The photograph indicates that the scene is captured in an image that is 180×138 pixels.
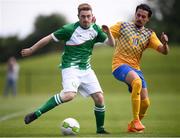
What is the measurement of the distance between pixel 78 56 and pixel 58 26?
5058cm

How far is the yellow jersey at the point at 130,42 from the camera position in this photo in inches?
448

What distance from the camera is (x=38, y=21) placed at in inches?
2680

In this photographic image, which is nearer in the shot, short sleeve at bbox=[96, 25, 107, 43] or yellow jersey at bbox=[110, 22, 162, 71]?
short sleeve at bbox=[96, 25, 107, 43]

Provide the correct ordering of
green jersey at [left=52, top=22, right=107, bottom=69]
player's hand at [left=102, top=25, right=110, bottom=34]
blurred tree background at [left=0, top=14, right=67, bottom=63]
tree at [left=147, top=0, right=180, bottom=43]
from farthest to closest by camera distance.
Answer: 1. tree at [left=147, top=0, right=180, bottom=43]
2. blurred tree background at [left=0, top=14, right=67, bottom=63]
3. green jersey at [left=52, top=22, right=107, bottom=69]
4. player's hand at [left=102, top=25, right=110, bottom=34]

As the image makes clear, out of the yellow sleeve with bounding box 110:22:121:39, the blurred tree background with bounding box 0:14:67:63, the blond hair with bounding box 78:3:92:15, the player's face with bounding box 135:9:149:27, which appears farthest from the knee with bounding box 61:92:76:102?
the blurred tree background with bounding box 0:14:67:63

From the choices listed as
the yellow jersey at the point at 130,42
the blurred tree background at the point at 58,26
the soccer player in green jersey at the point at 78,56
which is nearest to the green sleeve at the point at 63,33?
the soccer player in green jersey at the point at 78,56

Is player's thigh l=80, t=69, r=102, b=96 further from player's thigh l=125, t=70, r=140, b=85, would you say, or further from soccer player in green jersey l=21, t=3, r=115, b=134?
player's thigh l=125, t=70, r=140, b=85

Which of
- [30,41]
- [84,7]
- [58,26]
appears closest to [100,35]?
[84,7]

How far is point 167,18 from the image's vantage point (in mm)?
66625

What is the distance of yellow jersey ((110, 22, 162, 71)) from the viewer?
37.3 ft

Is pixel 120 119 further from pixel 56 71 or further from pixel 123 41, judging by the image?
pixel 56 71

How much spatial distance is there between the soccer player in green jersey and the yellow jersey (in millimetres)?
664

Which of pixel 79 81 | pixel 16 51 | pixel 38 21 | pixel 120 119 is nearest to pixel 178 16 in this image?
pixel 38 21

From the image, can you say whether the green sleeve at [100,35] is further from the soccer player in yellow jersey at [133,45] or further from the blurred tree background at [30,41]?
the blurred tree background at [30,41]
